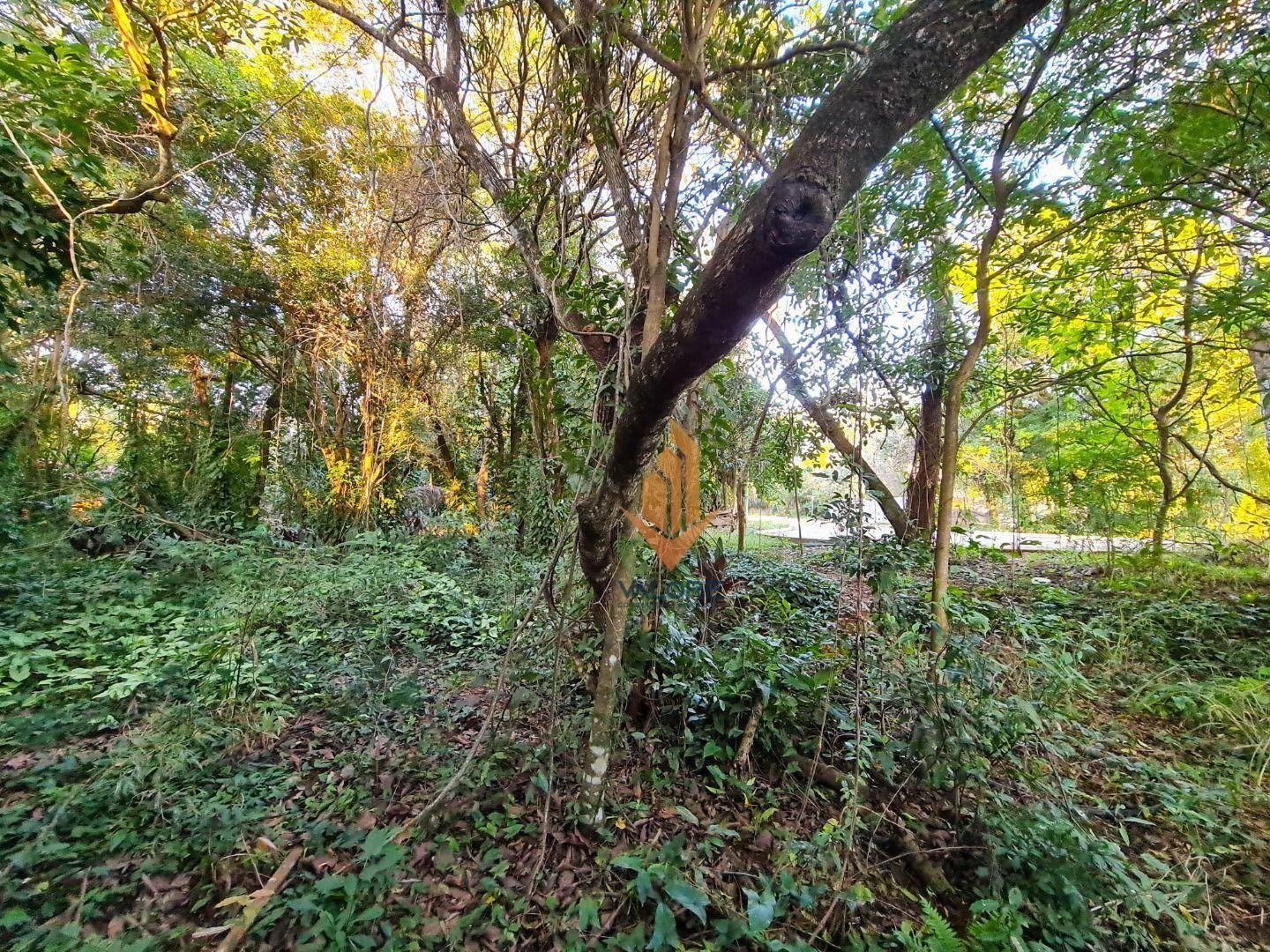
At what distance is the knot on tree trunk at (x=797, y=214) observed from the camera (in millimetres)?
995

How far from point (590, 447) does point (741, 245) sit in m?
0.99

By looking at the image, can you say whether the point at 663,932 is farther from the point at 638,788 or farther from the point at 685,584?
the point at 685,584

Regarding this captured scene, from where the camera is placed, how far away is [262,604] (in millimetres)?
2758

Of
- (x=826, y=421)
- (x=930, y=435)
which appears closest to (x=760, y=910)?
(x=826, y=421)

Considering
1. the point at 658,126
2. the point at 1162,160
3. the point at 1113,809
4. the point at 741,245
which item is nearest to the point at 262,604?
the point at 741,245

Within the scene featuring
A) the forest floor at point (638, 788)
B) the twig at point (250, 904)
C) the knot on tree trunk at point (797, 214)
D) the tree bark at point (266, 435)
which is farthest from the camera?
the tree bark at point (266, 435)

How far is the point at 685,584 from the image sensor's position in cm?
234

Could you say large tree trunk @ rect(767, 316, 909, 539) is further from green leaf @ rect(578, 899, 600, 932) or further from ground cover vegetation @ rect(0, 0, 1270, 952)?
green leaf @ rect(578, 899, 600, 932)

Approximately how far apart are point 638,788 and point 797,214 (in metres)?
2.19

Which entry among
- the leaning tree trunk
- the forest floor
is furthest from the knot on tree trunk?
the forest floor

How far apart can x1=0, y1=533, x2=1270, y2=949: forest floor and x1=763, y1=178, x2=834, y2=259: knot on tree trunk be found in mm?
1373

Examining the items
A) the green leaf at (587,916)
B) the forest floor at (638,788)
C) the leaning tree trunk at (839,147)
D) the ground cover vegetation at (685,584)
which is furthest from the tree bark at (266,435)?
the leaning tree trunk at (839,147)

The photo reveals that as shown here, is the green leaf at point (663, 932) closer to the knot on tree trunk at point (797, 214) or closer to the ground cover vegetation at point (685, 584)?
the ground cover vegetation at point (685, 584)

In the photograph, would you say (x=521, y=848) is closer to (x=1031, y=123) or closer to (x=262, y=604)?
(x=262, y=604)
